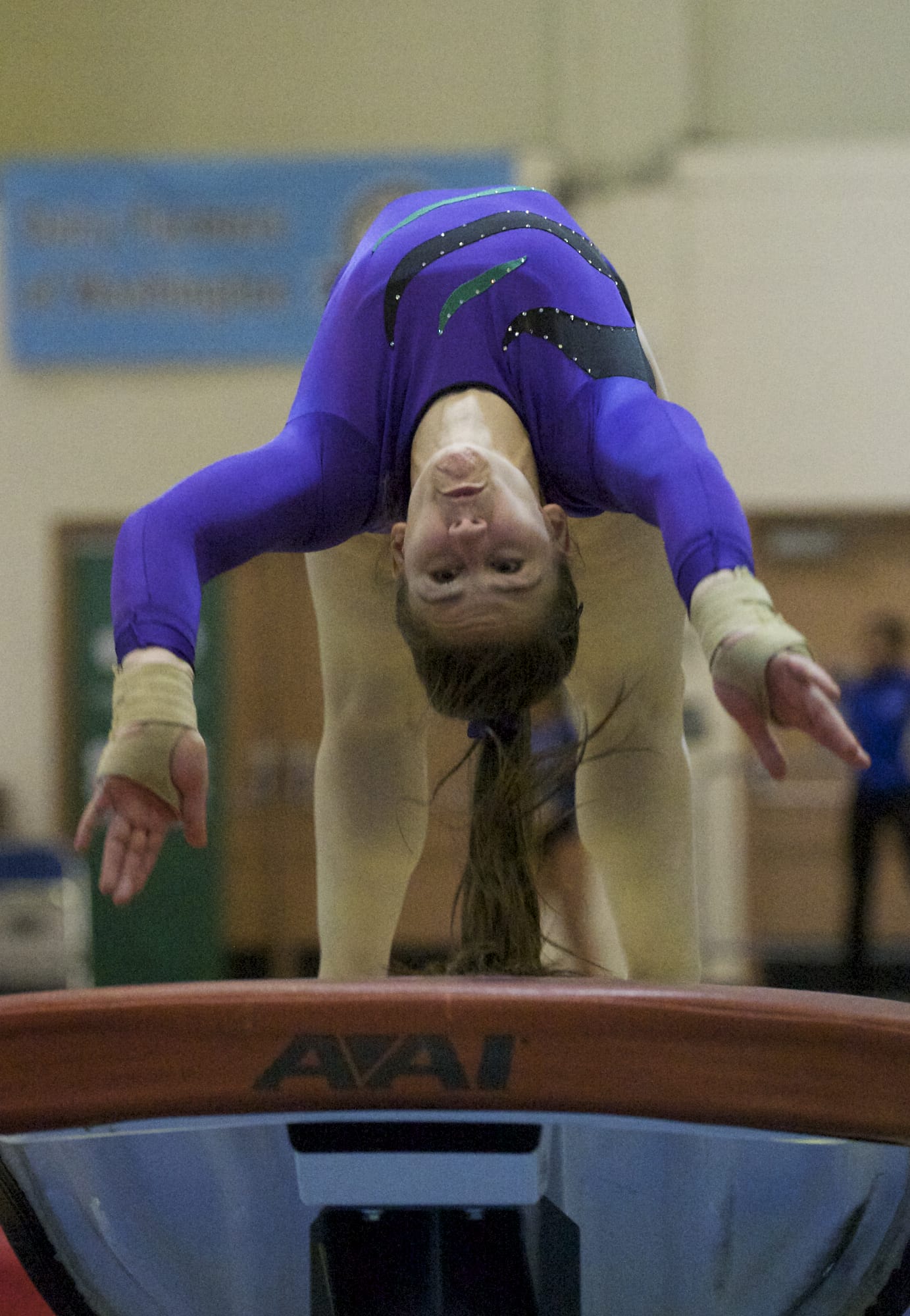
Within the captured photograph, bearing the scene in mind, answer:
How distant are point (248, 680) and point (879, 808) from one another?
6.78ft

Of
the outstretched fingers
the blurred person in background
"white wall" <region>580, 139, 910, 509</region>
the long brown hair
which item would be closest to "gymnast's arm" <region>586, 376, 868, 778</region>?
the outstretched fingers

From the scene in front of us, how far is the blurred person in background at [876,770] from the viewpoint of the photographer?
4133 mm

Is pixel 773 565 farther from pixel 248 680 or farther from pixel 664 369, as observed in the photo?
pixel 248 680

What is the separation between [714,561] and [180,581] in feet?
1.36

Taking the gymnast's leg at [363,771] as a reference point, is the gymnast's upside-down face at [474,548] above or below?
above

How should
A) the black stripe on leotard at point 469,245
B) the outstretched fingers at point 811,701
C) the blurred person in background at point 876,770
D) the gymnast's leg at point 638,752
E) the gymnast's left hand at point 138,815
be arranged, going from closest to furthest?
the outstretched fingers at point 811,701
the gymnast's left hand at point 138,815
the black stripe on leotard at point 469,245
the gymnast's leg at point 638,752
the blurred person in background at point 876,770

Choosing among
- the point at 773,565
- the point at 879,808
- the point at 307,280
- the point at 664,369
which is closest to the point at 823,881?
the point at 879,808

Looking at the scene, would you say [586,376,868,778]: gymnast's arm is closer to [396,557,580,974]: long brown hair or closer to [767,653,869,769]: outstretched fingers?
[767,653,869,769]: outstretched fingers

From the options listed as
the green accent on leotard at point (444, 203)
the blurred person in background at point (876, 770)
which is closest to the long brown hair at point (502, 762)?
the green accent on leotard at point (444, 203)

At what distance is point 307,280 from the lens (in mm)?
4641

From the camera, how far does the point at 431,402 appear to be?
1287 millimetres

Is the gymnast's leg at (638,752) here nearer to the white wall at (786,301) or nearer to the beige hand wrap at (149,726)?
the beige hand wrap at (149,726)

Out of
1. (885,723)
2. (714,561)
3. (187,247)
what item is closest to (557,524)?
(714,561)

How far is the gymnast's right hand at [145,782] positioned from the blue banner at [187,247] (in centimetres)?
377
